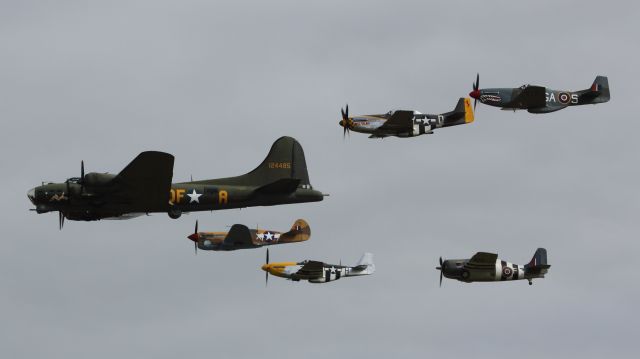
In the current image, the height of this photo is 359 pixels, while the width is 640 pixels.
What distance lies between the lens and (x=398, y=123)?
7569cm

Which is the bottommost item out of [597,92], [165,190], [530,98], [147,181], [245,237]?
[245,237]

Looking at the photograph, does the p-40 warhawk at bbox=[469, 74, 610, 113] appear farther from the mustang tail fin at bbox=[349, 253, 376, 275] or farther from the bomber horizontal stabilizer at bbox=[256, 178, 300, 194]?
the bomber horizontal stabilizer at bbox=[256, 178, 300, 194]

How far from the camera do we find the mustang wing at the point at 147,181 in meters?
60.9

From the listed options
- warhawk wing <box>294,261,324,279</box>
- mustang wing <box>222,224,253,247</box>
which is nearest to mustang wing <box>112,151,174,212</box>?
warhawk wing <box>294,261,324,279</box>

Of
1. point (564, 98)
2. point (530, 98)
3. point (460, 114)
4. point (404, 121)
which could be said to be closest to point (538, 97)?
point (530, 98)

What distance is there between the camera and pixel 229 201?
2557 inches

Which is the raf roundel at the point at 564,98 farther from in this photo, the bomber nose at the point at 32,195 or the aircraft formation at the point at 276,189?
the bomber nose at the point at 32,195

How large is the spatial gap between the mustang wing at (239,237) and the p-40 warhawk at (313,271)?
1964 millimetres

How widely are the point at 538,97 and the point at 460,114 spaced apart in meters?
5.07

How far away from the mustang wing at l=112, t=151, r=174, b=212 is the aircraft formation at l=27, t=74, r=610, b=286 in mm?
46

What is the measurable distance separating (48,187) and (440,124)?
25.7 m

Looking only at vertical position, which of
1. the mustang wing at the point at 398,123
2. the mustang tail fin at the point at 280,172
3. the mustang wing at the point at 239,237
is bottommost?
the mustang wing at the point at 239,237

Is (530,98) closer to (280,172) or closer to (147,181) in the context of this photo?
(280,172)

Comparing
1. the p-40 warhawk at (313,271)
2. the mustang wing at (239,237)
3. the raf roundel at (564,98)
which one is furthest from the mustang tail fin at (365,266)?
the raf roundel at (564,98)
